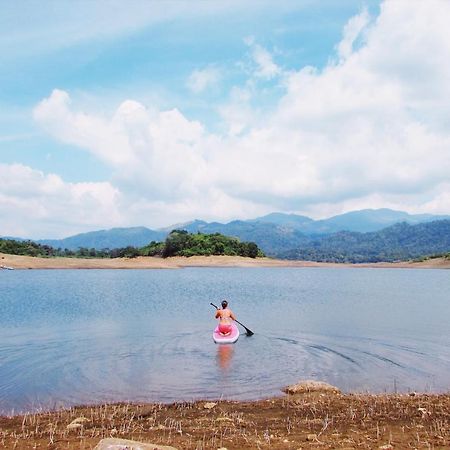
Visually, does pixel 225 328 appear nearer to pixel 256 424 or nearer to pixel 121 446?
pixel 256 424

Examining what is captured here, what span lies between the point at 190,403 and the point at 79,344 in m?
11.4

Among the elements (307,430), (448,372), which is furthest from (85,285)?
(307,430)

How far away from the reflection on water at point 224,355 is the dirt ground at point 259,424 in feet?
17.7

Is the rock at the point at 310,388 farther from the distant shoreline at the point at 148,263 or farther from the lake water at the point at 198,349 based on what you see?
the distant shoreline at the point at 148,263

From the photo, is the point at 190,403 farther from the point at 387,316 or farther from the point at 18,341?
the point at 387,316

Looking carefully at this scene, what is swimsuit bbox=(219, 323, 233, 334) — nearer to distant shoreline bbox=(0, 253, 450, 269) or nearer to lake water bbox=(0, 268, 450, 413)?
lake water bbox=(0, 268, 450, 413)

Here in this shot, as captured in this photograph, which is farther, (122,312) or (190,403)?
(122,312)

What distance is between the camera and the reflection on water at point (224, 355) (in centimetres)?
1961

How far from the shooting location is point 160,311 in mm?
35719

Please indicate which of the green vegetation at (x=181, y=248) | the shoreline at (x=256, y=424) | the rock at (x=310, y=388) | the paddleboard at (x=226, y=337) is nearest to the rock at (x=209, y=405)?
the shoreline at (x=256, y=424)

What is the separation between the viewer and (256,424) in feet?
36.3

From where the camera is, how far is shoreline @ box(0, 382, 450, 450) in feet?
30.6

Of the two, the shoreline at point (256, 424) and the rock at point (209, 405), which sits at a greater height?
the shoreline at point (256, 424)

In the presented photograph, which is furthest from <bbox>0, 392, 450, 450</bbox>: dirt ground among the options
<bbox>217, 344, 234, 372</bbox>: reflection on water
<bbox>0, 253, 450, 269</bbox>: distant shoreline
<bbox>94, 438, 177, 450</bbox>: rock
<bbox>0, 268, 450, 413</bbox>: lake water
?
<bbox>0, 253, 450, 269</bbox>: distant shoreline
